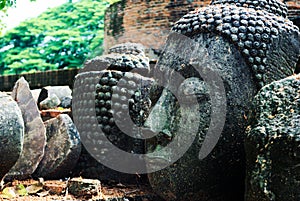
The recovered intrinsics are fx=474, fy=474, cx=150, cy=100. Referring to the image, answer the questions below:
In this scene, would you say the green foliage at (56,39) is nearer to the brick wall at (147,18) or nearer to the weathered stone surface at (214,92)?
the brick wall at (147,18)

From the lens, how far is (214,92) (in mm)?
2105

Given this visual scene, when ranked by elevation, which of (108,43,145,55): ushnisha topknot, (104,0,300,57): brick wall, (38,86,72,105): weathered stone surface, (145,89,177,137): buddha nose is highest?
(145,89,177,137): buddha nose

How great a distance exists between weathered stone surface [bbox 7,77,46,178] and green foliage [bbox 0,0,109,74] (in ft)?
39.2

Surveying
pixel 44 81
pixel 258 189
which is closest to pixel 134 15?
pixel 44 81

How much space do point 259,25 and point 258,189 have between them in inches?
34.1

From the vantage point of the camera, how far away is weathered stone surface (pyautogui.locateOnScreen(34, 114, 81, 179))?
3.01 m

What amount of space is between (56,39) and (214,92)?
1465cm

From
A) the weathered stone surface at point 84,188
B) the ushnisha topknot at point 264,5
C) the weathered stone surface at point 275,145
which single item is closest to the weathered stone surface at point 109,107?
the weathered stone surface at point 84,188

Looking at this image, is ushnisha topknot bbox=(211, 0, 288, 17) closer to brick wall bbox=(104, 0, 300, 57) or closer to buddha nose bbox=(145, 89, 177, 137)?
buddha nose bbox=(145, 89, 177, 137)

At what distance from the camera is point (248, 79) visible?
2.16m

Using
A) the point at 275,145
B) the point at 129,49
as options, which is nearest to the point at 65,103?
the point at 129,49

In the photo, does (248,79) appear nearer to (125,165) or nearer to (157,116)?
(157,116)

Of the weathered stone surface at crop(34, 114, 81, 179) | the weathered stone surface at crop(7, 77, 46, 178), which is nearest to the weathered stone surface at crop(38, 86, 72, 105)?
A: the weathered stone surface at crop(7, 77, 46, 178)

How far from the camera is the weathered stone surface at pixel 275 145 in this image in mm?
1574
